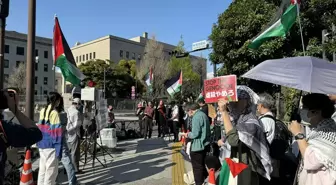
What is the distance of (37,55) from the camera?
68.2m

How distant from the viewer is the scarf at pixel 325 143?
2.62 m

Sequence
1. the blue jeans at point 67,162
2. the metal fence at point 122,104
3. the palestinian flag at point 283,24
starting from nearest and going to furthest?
the blue jeans at point 67,162 < the palestinian flag at point 283,24 < the metal fence at point 122,104

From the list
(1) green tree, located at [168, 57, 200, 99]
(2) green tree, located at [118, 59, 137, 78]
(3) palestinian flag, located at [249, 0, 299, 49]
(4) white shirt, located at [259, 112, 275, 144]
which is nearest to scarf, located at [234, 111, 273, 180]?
(4) white shirt, located at [259, 112, 275, 144]

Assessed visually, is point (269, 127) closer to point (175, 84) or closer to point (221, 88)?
point (221, 88)

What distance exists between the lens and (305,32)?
11930 millimetres

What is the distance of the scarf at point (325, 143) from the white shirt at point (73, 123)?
5.51 m

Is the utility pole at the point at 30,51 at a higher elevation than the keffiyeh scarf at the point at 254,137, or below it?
higher

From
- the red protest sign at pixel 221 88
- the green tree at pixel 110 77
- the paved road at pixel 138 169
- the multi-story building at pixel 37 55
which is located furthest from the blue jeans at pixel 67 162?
the multi-story building at pixel 37 55

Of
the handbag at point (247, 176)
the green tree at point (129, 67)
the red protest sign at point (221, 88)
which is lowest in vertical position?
the handbag at point (247, 176)

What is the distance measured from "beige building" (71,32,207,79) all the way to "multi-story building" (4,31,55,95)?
11.4 m

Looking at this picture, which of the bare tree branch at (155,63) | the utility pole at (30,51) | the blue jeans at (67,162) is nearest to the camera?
the blue jeans at (67,162)

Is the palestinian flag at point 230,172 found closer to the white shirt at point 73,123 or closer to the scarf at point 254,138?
the scarf at point 254,138

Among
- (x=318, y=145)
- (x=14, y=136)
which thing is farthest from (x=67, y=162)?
(x=318, y=145)

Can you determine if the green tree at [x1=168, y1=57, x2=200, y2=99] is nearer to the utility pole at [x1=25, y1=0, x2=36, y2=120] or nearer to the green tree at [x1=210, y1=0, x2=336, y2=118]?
the green tree at [x1=210, y1=0, x2=336, y2=118]
